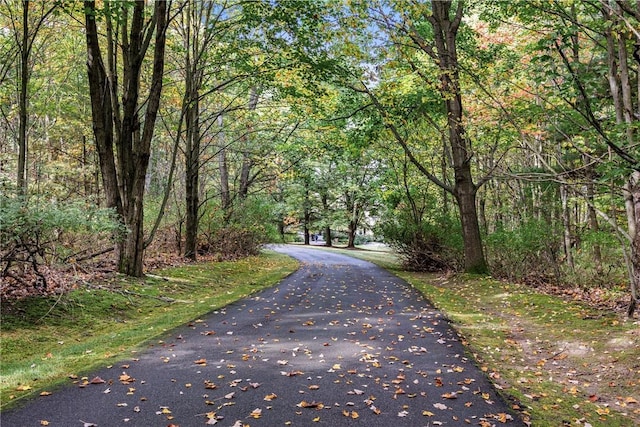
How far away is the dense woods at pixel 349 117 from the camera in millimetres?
7789

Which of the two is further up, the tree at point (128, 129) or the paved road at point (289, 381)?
the tree at point (128, 129)

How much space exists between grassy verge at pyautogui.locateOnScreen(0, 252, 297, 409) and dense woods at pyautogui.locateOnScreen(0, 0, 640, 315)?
1.97 ft

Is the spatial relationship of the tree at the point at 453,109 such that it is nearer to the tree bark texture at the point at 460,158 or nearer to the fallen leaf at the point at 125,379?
the tree bark texture at the point at 460,158

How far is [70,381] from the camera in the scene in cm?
462

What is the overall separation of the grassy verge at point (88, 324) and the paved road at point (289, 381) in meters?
0.40

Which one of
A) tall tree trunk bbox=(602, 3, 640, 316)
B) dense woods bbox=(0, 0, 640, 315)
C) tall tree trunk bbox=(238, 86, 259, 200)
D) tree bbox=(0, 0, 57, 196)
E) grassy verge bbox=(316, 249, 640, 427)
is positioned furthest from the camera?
tall tree trunk bbox=(238, 86, 259, 200)

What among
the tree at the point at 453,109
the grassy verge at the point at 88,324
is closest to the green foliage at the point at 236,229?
the grassy verge at the point at 88,324

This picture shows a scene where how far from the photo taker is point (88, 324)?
7188mm

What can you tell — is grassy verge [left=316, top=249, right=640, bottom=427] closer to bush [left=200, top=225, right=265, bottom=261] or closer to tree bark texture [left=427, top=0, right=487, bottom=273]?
tree bark texture [left=427, top=0, right=487, bottom=273]

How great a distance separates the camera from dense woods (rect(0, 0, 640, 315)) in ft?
25.6

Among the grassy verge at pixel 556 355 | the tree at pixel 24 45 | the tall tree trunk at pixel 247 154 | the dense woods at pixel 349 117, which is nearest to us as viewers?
the grassy verge at pixel 556 355

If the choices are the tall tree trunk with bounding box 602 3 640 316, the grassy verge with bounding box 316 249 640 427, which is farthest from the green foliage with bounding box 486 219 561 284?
the tall tree trunk with bounding box 602 3 640 316

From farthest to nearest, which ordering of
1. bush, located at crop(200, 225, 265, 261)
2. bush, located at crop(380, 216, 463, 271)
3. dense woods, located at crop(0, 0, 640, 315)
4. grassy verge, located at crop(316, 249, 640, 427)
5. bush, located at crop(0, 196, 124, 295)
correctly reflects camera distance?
bush, located at crop(200, 225, 265, 261)
bush, located at crop(380, 216, 463, 271)
dense woods, located at crop(0, 0, 640, 315)
bush, located at crop(0, 196, 124, 295)
grassy verge, located at crop(316, 249, 640, 427)

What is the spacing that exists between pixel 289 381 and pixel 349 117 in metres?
11.8
